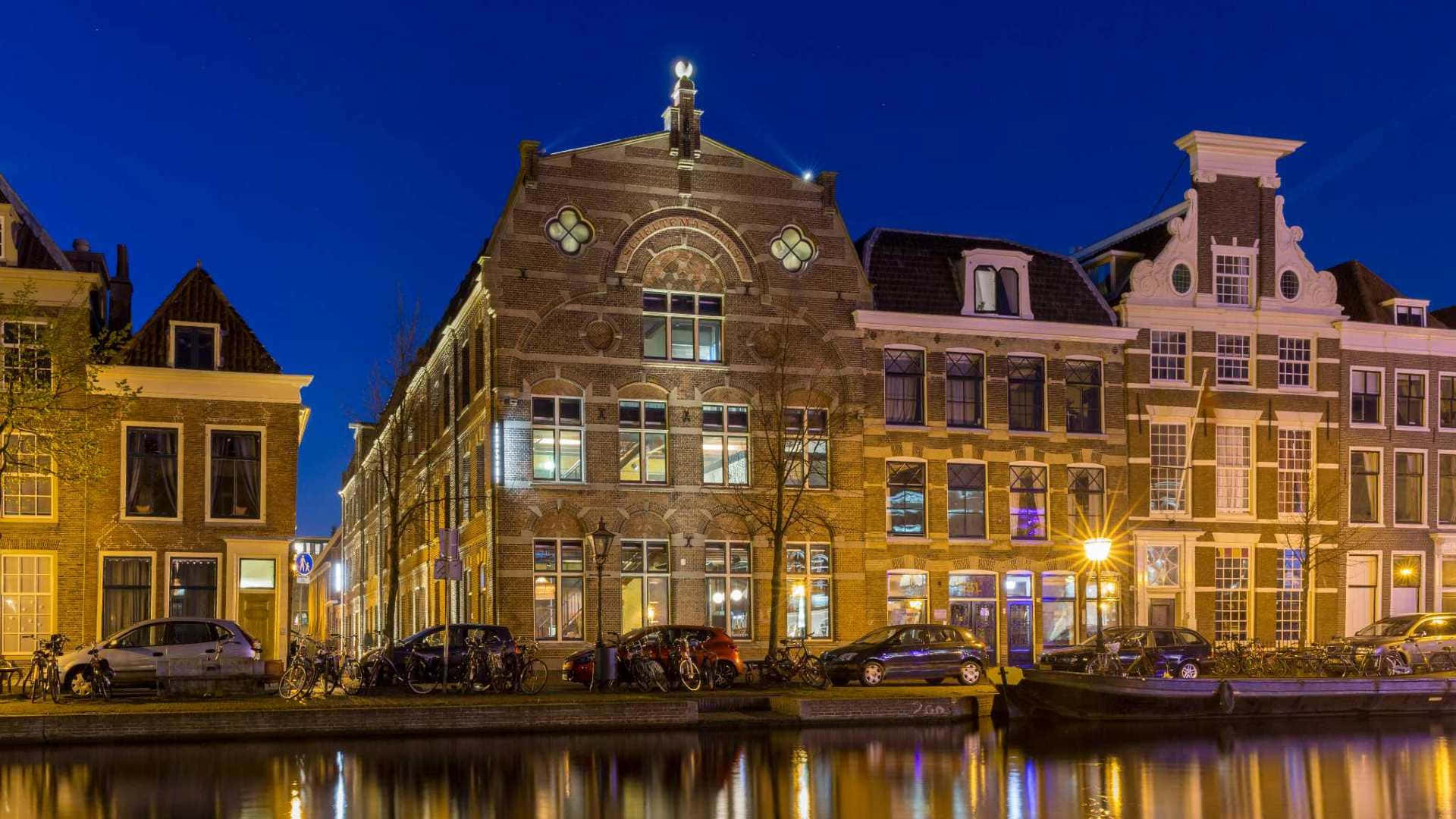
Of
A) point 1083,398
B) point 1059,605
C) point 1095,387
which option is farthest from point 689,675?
point 1095,387

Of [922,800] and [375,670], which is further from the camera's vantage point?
[375,670]

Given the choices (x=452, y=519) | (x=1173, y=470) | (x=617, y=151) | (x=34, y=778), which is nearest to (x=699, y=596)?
(x=452, y=519)

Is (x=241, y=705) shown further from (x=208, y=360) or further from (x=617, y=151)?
(x=617, y=151)

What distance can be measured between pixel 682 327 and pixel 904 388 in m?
6.73

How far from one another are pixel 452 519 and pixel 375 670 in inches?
605

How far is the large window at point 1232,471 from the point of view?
46344 millimetres

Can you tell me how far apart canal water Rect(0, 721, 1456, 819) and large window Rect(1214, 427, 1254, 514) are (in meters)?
18.6

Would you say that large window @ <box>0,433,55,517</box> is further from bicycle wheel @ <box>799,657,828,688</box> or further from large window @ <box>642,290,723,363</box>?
bicycle wheel @ <box>799,657,828,688</box>

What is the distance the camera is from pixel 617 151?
137ft

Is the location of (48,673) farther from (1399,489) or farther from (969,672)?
(1399,489)

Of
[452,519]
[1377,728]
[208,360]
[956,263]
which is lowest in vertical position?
[1377,728]

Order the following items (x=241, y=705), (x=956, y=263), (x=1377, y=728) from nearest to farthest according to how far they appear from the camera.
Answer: (x=241, y=705), (x=1377, y=728), (x=956, y=263)

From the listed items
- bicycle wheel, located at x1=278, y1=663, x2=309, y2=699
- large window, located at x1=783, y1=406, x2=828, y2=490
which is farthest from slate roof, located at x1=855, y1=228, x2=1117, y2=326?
bicycle wheel, located at x1=278, y1=663, x2=309, y2=699

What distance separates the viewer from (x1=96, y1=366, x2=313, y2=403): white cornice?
128ft
